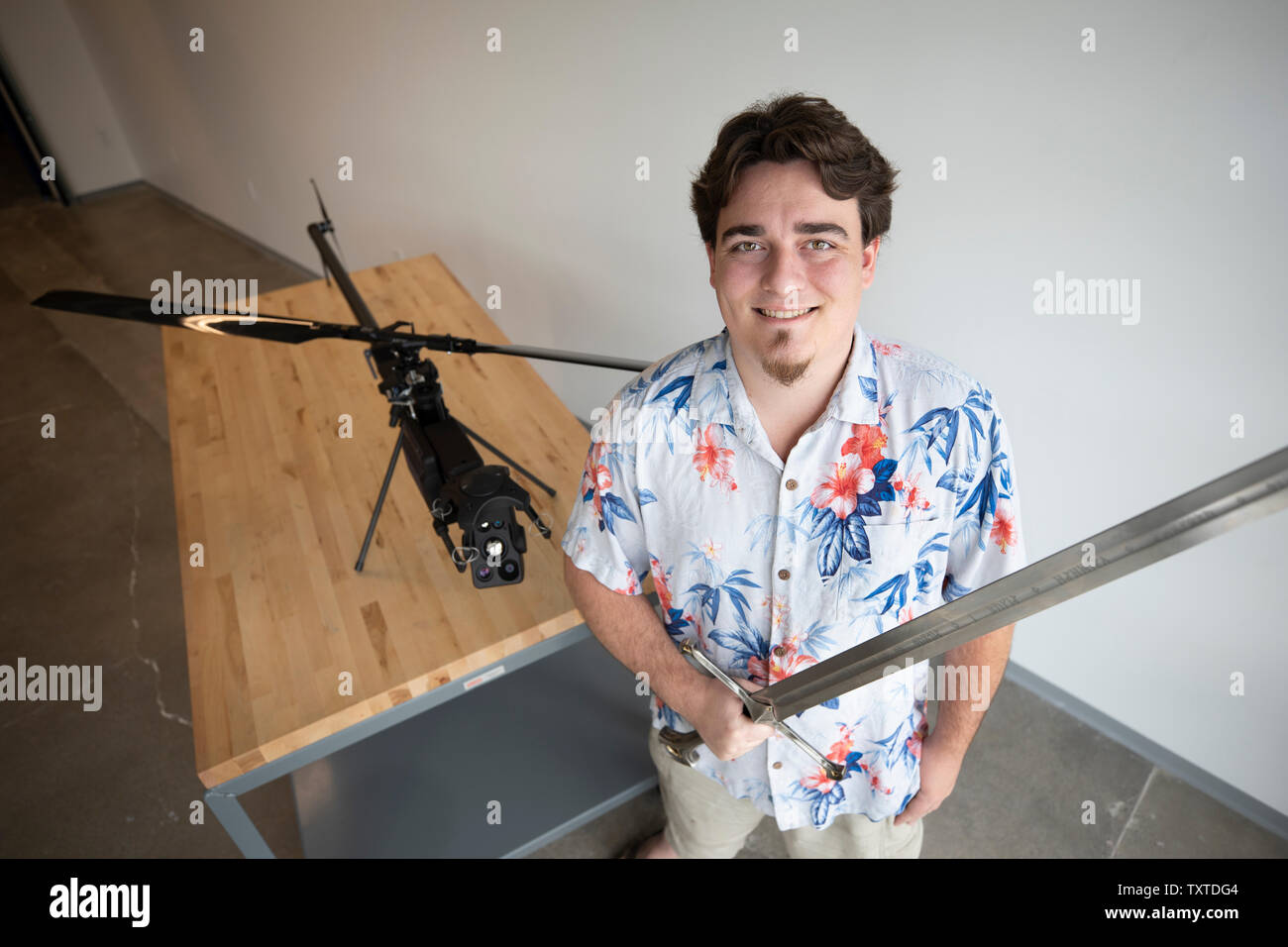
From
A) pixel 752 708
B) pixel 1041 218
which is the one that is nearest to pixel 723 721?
pixel 752 708

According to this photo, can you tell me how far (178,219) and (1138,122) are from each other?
23.7 ft

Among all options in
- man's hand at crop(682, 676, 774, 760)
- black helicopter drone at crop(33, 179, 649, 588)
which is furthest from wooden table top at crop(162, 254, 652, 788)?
man's hand at crop(682, 676, 774, 760)

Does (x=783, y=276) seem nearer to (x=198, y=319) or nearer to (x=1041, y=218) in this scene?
(x=1041, y=218)

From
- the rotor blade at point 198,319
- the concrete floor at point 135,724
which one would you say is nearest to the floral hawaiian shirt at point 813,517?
the rotor blade at point 198,319

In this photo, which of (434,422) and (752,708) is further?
(434,422)

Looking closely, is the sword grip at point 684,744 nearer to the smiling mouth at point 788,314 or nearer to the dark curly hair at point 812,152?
the smiling mouth at point 788,314

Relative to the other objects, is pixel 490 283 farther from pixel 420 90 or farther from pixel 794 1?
pixel 794 1

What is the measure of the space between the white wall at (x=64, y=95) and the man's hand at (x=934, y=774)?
8703 mm

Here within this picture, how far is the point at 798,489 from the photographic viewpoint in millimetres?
1154

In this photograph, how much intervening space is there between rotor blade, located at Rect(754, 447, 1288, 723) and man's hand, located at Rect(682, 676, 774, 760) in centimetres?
A: 16

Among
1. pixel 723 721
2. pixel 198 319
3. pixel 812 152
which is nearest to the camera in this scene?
pixel 812 152

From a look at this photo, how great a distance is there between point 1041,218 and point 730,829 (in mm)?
1527

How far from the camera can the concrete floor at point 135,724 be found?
84.1 inches
